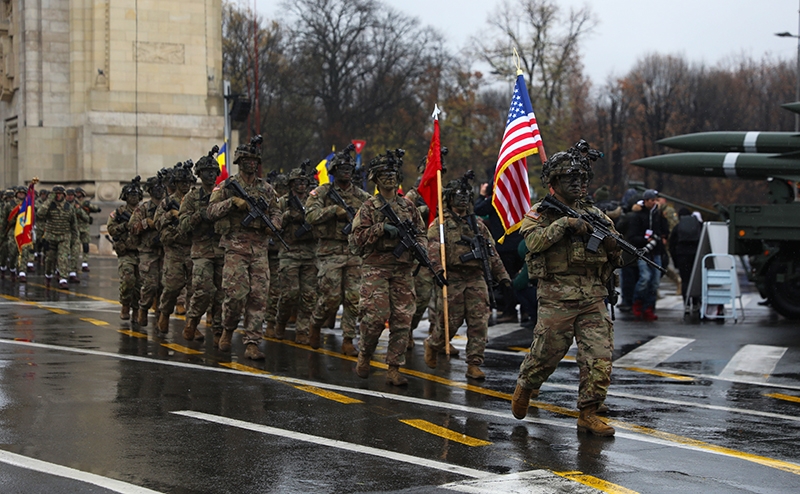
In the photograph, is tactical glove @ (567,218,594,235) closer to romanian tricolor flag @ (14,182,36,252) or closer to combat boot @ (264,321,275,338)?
combat boot @ (264,321,275,338)

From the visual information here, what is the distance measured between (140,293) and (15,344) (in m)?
2.66

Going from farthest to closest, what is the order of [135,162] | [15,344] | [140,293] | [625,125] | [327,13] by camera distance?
[625,125]
[327,13]
[135,162]
[140,293]
[15,344]

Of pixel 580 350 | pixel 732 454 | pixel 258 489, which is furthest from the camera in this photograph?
pixel 580 350

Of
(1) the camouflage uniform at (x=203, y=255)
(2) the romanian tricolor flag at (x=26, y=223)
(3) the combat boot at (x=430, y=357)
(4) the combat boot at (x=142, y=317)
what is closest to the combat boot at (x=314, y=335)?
(1) the camouflage uniform at (x=203, y=255)

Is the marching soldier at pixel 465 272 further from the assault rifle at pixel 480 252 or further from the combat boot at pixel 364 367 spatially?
the combat boot at pixel 364 367

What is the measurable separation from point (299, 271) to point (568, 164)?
235 inches

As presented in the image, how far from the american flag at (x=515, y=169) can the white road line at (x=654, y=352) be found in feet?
7.30

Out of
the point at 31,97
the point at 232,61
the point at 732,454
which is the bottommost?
the point at 732,454

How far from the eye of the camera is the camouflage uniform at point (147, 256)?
1441 cm

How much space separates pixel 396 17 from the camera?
58375 millimetres

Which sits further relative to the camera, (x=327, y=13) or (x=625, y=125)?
(x=625, y=125)

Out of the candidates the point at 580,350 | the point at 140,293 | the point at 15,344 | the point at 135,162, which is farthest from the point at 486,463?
the point at 135,162

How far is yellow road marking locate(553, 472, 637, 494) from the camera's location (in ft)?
20.4

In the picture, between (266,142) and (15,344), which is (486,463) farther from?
(266,142)
